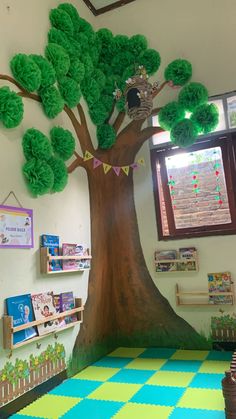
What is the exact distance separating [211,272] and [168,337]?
2.84 ft

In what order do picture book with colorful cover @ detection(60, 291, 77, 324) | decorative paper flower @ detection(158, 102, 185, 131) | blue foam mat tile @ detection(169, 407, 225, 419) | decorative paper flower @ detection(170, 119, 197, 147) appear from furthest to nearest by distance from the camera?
decorative paper flower @ detection(158, 102, 185, 131)
decorative paper flower @ detection(170, 119, 197, 147)
picture book with colorful cover @ detection(60, 291, 77, 324)
blue foam mat tile @ detection(169, 407, 225, 419)

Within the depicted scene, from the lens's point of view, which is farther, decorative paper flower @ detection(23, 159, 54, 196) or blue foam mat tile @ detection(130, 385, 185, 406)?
decorative paper flower @ detection(23, 159, 54, 196)

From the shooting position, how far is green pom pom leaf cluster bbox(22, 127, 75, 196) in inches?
111

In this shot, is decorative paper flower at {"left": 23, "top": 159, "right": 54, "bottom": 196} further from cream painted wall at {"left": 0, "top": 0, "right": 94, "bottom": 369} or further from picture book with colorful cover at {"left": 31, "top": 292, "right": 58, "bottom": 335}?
picture book with colorful cover at {"left": 31, "top": 292, "right": 58, "bottom": 335}

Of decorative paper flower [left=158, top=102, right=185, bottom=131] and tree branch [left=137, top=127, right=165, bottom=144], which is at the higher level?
decorative paper flower [left=158, top=102, right=185, bottom=131]

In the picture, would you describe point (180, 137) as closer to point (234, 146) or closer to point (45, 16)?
point (234, 146)

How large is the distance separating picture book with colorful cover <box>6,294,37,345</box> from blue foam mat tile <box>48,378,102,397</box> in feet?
1.71

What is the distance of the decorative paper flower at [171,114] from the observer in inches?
151

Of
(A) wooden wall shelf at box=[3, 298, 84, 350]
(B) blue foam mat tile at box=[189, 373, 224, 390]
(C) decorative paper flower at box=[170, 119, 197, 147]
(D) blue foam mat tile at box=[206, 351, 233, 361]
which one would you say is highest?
(C) decorative paper flower at box=[170, 119, 197, 147]

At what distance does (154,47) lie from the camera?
13.8ft

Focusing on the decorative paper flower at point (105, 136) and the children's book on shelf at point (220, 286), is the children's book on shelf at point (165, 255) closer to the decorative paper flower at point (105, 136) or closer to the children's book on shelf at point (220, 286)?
the children's book on shelf at point (220, 286)

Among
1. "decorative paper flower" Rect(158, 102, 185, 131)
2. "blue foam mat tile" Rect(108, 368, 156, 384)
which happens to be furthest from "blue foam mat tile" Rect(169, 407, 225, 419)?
"decorative paper flower" Rect(158, 102, 185, 131)

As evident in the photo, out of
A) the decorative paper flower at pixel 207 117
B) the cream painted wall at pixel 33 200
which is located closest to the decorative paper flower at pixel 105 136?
the cream painted wall at pixel 33 200

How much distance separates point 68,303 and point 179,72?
274 centimetres
